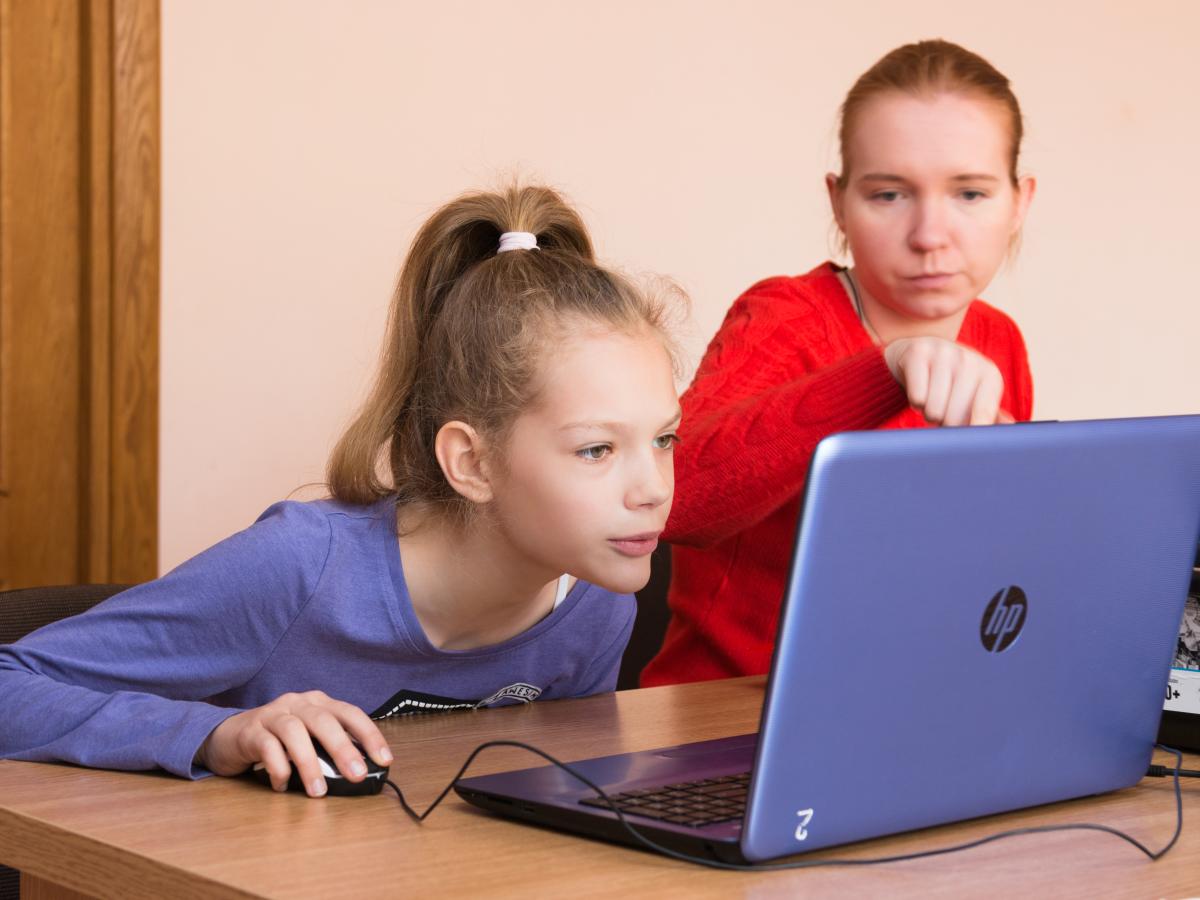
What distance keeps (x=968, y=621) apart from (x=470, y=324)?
0.64m

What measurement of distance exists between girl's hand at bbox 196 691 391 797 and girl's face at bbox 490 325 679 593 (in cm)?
26

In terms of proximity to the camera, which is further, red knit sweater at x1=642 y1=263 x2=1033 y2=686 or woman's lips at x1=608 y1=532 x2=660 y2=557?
red knit sweater at x1=642 y1=263 x2=1033 y2=686

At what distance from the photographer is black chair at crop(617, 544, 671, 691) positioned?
1.92m

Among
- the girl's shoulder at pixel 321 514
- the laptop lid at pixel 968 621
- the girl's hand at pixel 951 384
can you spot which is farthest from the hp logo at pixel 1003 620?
the girl's shoulder at pixel 321 514

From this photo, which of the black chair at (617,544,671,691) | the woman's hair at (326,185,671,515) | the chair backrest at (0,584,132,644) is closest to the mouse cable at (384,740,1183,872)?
the woman's hair at (326,185,671,515)

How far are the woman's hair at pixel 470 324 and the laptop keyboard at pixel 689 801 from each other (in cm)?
44

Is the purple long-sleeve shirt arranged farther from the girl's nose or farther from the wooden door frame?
the wooden door frame

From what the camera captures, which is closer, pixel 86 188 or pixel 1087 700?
pixel 1087 700

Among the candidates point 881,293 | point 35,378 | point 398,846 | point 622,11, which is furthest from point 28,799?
point 622,11

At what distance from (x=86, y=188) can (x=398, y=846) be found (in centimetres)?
159

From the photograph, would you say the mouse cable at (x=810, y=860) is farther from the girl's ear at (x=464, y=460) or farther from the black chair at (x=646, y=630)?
the black chair at (x=646, y=630)

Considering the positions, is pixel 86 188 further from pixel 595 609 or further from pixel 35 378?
pixel 595 609

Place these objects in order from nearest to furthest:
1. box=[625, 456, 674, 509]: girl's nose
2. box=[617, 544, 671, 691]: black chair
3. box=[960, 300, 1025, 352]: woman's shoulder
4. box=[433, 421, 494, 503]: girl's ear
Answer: box=[625, 456, 674, 509]: girl's nose
box=[433, 421, 494, 503]: girl's ear
box=[960, 300, 1025, 352]: woman's shoulder
box=[617, 544, 671, 691]: black chair

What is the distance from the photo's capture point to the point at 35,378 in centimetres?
210
